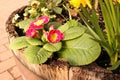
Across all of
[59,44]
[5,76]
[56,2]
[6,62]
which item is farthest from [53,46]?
[6,62]

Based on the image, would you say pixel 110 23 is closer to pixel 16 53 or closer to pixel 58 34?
pixel 58 34

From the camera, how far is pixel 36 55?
1.30 metres

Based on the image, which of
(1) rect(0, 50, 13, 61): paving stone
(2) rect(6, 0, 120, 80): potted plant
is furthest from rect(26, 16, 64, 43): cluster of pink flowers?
(1) rect(0, 50, 13, 61): paving stone

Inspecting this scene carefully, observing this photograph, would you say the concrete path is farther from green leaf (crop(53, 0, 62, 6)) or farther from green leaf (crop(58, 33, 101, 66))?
green leaf (crop(58, 33, 101, 66))

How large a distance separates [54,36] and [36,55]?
147 millimetres

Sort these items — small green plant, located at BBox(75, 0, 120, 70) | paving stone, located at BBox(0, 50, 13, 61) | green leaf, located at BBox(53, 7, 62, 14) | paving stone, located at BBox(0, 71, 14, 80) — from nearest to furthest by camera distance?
small green plant, located at BBox(75, 0, 120, 70) → green leaf, located at BBox(53, 7, 62, 14) → paving stone, located at BBox(0, 71, 14, 80) → paving stone, located at BBox(0, 50, 13, 61)

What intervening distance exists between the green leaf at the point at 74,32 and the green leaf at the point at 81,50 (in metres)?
0.02

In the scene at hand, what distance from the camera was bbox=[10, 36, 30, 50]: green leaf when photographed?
1389mm

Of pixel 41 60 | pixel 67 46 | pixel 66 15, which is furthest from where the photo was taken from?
pixel 66 15

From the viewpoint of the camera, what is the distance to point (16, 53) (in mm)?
1441

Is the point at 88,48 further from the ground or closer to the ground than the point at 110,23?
closer to the ground

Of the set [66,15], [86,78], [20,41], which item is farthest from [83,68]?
[66,15]

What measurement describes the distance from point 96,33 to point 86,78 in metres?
0.27

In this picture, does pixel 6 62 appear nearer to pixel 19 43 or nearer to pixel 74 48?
pixel 19 43
